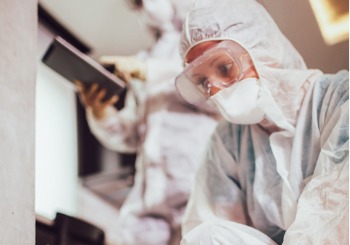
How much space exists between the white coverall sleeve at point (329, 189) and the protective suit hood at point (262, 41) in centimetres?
6

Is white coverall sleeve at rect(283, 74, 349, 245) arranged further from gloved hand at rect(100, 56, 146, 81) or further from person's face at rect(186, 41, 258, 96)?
gloved hand at rect(100, 56, 146, 81)

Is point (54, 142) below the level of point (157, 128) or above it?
below

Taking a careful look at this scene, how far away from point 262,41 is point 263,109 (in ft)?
0.41

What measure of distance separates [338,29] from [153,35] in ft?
2.74

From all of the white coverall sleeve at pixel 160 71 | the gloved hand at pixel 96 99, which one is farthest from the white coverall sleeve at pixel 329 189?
the gloved hand at pixel 96 99

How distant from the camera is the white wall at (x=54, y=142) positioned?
168cm

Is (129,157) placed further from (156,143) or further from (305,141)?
(305,141)

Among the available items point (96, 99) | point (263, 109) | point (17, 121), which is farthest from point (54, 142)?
point (263, 109)

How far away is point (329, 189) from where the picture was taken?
2.93 feet

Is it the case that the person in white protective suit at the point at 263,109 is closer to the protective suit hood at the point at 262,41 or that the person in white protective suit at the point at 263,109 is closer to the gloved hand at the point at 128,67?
the protective suit hood at the point at 262,41

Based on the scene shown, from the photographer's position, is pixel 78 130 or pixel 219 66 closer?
pixel 219 66

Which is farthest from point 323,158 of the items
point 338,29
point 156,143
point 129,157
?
point 129,157

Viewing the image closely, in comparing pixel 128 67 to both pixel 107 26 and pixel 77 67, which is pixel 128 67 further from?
pixel 107 26

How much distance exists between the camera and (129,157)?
196 cm
